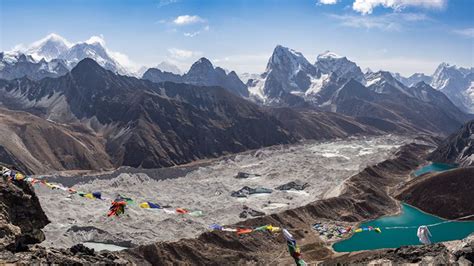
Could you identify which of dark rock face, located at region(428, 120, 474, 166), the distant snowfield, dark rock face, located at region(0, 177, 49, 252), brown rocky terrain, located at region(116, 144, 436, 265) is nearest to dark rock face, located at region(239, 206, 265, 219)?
the distant snowfield

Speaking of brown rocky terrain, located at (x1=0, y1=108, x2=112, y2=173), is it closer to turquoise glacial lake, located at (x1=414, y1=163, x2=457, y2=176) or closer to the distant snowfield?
the distant snowfield

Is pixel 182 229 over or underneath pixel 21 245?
underneath

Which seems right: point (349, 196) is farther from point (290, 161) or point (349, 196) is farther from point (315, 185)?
point (290, 161)

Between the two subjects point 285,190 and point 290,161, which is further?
point 290,161

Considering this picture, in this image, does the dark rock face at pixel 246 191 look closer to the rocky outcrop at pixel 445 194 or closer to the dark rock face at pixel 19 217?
the rocky outcrop at pixel 445 194

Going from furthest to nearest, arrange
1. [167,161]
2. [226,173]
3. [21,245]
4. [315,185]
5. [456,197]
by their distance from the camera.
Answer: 1. [167,161]
2. [226,173]
3. [315,185]
4. [456,197]
5. [21,245]

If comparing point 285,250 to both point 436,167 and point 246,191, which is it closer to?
point 246,191

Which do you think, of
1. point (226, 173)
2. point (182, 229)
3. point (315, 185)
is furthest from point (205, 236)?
point (226, 173)
